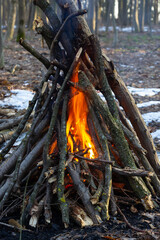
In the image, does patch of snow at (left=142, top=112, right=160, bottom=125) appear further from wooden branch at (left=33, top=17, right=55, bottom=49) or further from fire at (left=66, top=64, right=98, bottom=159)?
wooden branch at (left=33, top=17, right=55, bottom=49)

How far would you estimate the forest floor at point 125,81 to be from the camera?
2635 millimetres

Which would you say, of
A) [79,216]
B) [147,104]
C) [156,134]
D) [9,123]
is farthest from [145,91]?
[79,216]

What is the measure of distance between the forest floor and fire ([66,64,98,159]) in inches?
36.1

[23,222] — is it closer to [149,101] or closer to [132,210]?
[132,210]

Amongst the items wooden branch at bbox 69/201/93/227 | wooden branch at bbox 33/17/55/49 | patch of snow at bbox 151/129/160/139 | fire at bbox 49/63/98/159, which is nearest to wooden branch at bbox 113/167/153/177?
fire at bbox 49/63/98/159

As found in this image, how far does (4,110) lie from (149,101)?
14.5ft

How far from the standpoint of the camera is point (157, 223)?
2.89 meters

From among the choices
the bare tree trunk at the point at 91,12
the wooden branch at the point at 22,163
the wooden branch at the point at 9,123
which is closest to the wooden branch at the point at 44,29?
the wooden branch at the point at 22,163

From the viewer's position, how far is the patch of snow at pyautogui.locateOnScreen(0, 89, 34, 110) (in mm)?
7195

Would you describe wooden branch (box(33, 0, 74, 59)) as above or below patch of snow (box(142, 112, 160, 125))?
above

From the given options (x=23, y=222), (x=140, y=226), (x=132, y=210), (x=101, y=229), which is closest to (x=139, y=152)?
(x=132, y=210)

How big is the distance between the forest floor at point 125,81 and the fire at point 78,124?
918 millimetres

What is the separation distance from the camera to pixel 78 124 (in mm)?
3588

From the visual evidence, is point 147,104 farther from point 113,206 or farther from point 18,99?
point 113,206
